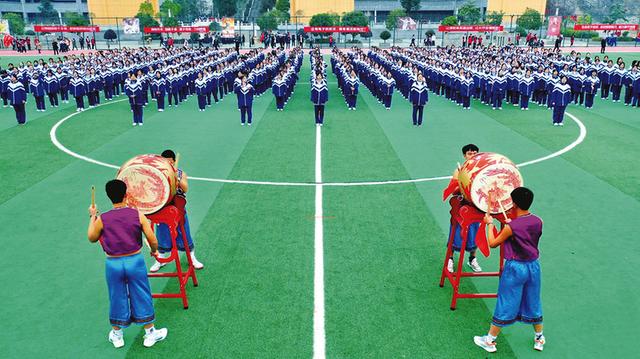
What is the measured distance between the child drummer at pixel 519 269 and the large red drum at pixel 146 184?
3993mm

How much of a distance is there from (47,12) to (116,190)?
4586 inches

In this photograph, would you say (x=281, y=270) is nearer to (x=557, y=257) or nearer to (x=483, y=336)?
(x=483, y=336)

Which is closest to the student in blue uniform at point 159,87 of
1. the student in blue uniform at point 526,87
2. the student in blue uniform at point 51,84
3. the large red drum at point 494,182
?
the student in blue uniform at point 51,84

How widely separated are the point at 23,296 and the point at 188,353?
3.09 m

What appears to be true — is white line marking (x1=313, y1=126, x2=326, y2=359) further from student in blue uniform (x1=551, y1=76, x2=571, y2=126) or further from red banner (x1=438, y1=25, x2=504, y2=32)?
red banner (x1=438, y1=25, x2=504, y2=32)

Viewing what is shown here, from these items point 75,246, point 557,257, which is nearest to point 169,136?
point 75,246

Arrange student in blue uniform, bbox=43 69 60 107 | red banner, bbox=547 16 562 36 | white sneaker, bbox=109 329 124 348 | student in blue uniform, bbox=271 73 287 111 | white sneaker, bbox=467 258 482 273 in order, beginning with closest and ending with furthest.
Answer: white sneaker, bbox=109 329 124 348 → white sneaker, bbox=467 258 482 273 → student in blue uniform, bbox=271 73 287 111 → student in blue uniform, bbox=43 69 60 107 → red banner, bbox=547 16 562 36

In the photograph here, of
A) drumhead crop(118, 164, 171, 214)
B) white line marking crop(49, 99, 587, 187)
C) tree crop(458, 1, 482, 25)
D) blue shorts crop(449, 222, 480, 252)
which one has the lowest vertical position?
white line marking crop(49, 99, 587, 187)

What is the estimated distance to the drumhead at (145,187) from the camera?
6137 millimetres

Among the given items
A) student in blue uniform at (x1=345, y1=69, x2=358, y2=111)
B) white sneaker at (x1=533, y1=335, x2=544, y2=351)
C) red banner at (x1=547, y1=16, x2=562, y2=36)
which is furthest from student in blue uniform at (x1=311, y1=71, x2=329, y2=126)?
red banner at (x1=547, y1=16, x2=562, y2=36)

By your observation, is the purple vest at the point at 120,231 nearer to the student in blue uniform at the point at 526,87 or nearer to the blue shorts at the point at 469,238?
the blue shorts at the point at 469,238

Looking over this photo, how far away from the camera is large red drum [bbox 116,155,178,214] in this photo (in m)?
6.14

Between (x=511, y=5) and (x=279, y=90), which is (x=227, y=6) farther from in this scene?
(x=279, y=90)

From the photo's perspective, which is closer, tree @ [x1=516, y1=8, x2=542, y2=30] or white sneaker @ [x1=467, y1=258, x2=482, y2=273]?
white sneaker @ [x1=467, y1=258, x2=482, y2=273]
